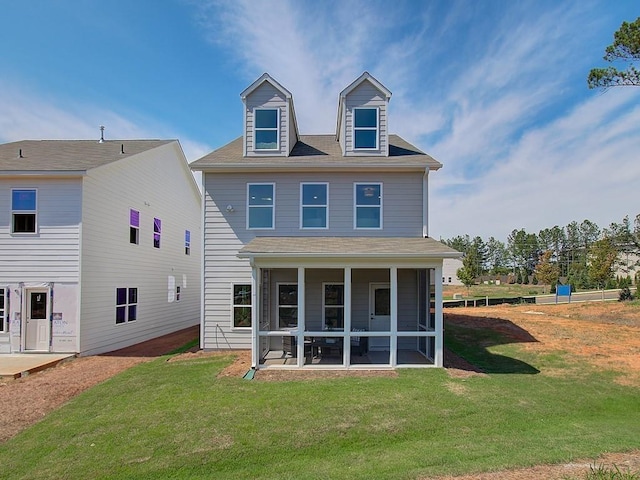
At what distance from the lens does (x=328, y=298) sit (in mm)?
12266

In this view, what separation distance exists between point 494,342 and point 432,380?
6.32m

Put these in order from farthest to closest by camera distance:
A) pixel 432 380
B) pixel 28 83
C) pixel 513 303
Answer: pixel 513 303
pixel 28 83
pixel 432 380

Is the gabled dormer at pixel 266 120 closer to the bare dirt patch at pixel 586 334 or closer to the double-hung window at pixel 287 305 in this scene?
the double-hung window at pixel 287 305

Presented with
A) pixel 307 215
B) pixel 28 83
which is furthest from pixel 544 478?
pixel 28 83

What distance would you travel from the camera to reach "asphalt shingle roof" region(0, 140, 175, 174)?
38.2 feet

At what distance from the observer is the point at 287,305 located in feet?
40.0

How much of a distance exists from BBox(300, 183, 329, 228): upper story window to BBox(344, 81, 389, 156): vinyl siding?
1623 mm

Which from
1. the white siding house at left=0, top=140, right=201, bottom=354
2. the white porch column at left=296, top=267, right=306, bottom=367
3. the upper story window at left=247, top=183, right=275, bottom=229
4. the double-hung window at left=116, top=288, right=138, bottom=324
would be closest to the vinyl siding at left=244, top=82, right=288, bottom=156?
the upper story window at left=247, top=183, right=275, bottom=229

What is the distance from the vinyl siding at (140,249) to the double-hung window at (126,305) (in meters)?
0.26

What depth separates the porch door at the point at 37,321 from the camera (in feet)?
37.3

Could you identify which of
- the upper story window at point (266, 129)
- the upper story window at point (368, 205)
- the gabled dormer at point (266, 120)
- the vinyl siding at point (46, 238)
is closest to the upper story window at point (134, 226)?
the vinyl siding at point (46, 238)

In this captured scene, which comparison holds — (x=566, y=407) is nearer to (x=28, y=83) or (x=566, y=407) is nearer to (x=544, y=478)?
(x=544, y=478)

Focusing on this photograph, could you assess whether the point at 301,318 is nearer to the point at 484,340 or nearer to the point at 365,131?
the point at 365,131

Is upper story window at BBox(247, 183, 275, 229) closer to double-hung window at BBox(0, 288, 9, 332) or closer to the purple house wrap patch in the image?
the purple house wrap patch
